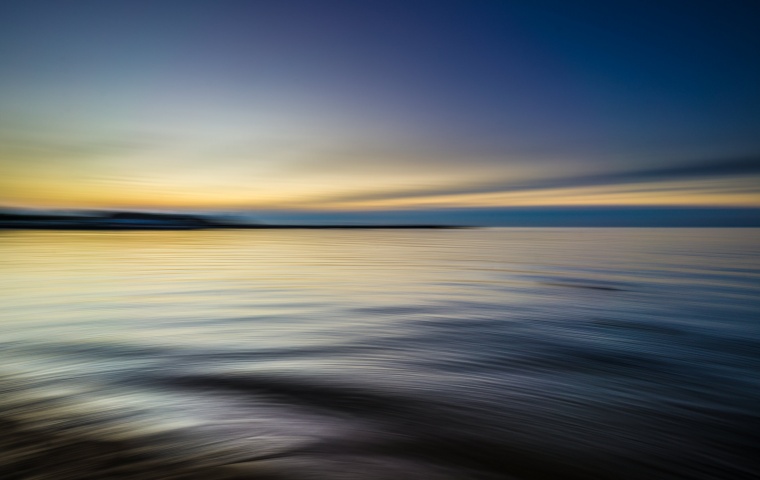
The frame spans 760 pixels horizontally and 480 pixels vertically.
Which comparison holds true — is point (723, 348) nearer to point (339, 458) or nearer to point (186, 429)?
point (339, 458)

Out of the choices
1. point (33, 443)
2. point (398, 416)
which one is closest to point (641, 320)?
point (398, 416)

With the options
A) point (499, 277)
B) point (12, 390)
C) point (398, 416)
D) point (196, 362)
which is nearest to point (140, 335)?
point (196, 362)

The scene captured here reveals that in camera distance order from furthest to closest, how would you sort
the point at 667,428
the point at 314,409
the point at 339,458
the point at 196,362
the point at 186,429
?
the point at 196,362, the point at 314,409, the point at 667,428, the point at 186,429, the point at 339,458

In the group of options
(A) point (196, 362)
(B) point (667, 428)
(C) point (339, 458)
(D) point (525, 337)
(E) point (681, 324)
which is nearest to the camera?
(C) point (339, 458)

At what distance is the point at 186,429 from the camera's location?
2.37 meters

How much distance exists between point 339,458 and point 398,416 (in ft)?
1.96

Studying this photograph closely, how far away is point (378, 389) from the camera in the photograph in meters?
3.15

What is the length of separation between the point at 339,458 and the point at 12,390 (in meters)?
2.15

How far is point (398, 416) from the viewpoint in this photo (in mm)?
2666

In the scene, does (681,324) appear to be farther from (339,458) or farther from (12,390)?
(12,390)

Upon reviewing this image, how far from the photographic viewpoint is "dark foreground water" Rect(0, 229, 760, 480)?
2.11 meters

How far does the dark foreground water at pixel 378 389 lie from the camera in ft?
6.93

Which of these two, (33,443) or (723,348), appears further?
(723,348)

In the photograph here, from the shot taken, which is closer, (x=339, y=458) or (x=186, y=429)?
(x=339, y=458)
